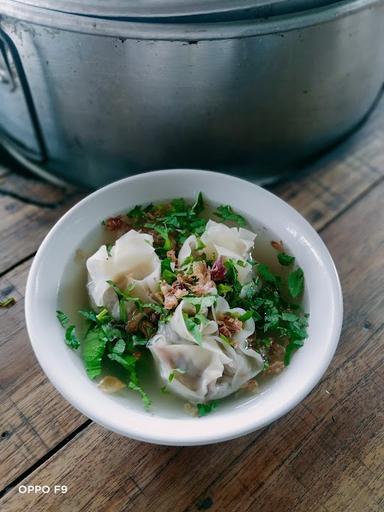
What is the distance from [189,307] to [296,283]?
18 cm

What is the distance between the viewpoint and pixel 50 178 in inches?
45.0

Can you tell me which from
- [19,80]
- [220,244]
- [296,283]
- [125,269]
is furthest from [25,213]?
[296,283]

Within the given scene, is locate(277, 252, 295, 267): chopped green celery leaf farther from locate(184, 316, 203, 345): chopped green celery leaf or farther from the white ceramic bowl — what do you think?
locate(184, 316, 203, 345): chopped green celery leaf

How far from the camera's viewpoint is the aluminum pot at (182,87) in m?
0.81

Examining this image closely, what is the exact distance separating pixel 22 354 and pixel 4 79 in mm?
519

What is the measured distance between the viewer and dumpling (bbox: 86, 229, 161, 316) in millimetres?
796

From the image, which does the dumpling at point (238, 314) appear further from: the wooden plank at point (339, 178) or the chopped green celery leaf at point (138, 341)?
the wooden plank at point (339, 178)

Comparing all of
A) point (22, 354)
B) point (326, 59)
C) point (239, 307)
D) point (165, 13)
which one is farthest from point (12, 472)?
point (326, 59)

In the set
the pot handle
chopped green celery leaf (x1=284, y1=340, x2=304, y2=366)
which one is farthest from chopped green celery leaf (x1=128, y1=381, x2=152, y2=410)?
the pot handle

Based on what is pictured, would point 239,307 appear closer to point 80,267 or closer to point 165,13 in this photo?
point 80,267

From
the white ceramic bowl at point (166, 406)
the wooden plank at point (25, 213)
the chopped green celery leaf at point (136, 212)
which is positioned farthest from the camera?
the wooden plank at point (25, 213)

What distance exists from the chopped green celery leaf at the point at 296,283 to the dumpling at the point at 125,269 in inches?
8.5

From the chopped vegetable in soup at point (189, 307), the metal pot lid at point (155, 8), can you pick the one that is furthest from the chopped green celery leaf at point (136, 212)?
the metal pot lid at point (155, 8)

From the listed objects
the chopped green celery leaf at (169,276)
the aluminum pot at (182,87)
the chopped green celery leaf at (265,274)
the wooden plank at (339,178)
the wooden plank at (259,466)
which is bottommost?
the wooden plank at (259,466)
